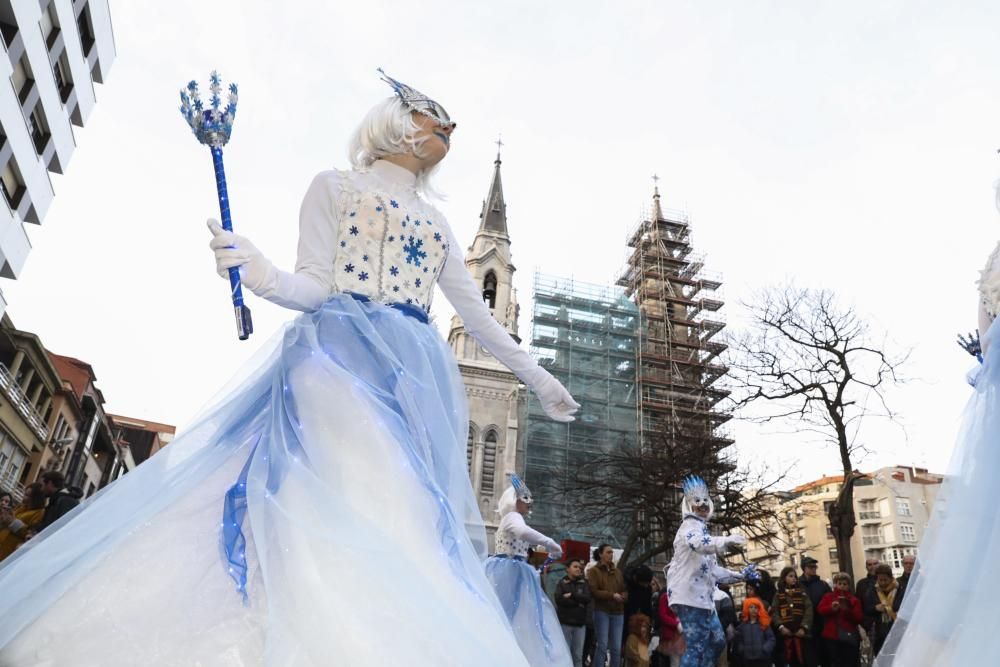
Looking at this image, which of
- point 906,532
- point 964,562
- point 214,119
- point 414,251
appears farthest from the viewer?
point 906,532

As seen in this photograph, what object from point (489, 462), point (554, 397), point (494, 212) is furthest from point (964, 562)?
point (494, 212)

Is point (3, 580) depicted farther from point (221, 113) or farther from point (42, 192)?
point (42, 192)

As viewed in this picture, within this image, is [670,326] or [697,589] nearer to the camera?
[697,589]

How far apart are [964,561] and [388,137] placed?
9.87ft

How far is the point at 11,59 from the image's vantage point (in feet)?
68.8

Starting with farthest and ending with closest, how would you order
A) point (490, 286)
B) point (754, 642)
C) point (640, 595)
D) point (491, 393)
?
point (490, 286)
point (491, 393)
point (640, 595)
point (754, 642)

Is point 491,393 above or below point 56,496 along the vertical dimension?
above

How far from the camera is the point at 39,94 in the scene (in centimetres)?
2317

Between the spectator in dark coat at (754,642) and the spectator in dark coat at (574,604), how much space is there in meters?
1.78

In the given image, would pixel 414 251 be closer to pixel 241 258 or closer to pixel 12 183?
pixel 241 258

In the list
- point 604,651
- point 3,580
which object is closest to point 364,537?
point 3,580

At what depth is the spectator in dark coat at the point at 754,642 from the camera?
26.7 ft

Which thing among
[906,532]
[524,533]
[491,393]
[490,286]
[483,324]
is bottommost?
[524,533]

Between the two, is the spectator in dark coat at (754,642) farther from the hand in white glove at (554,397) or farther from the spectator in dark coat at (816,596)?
the hand in white glove at (554,397)
